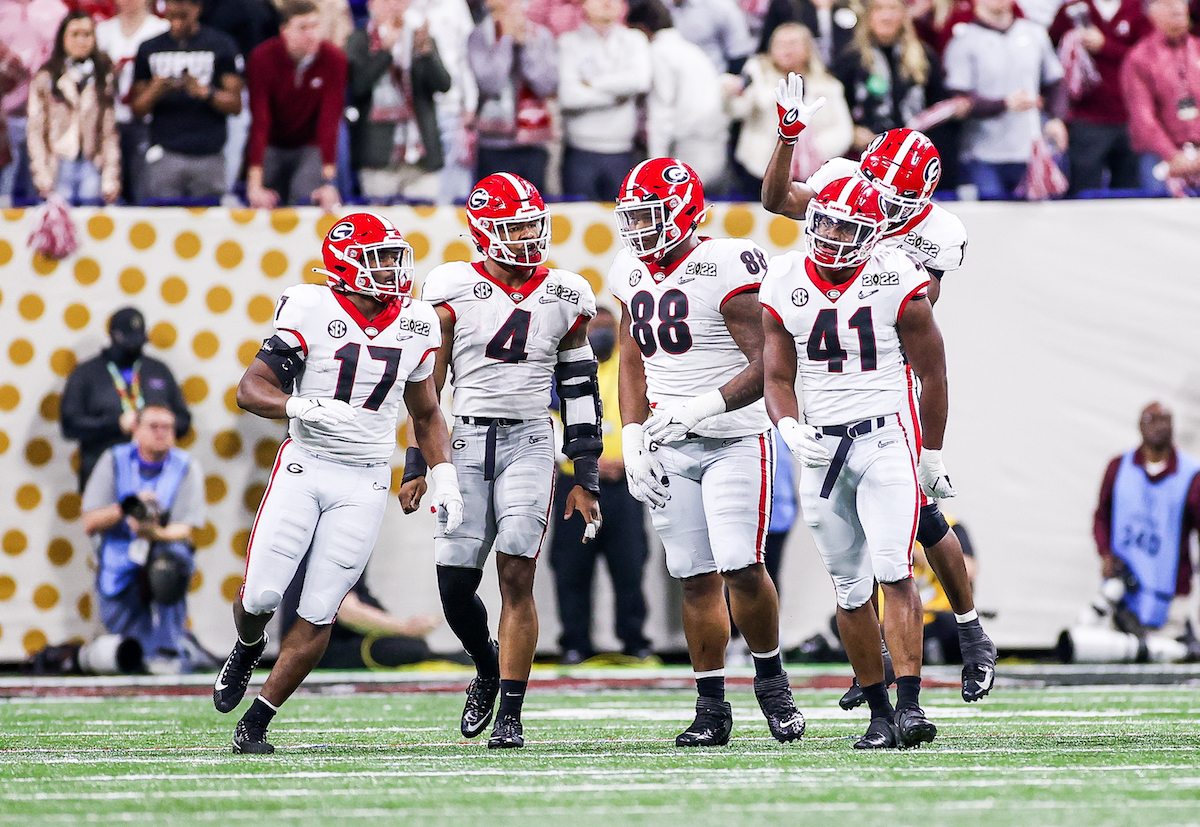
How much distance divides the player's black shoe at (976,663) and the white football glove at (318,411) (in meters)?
2.36

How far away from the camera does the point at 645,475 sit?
5.95m

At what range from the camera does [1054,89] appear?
35.2 ft

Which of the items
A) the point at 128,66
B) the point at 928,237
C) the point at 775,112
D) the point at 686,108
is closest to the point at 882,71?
the point at 775,112

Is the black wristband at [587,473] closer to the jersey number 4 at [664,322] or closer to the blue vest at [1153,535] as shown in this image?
the jersey number 4 at [664,322]

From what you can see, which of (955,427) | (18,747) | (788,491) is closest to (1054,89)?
(955,427)

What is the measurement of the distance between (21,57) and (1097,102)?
273 inches

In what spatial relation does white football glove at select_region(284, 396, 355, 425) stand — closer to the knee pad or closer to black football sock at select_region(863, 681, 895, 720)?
black football sock at select_region(863, 681, 895, 720)

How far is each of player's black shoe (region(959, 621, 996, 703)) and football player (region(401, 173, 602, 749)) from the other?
1.45 m

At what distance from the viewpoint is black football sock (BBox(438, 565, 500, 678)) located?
6.03 metres

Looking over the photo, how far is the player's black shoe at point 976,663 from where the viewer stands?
5879 millimetres

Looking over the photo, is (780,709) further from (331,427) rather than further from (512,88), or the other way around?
(512,88)

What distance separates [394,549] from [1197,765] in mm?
6116

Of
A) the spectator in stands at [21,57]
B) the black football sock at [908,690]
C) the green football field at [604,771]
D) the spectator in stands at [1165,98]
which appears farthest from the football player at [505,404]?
the spectator in stands at [1165,98]

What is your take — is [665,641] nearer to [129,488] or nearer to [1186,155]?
[129,488]
